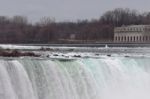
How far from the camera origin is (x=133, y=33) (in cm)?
11019

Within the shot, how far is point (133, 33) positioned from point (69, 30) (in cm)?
1433

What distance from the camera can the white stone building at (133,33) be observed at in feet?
360

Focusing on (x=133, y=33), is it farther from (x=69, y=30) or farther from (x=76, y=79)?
(x=76, y=79)

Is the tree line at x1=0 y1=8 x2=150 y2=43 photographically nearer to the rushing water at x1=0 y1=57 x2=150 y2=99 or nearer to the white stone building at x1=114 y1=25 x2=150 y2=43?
the white stone building at x1=114 y1=25 x2=150 y2=43

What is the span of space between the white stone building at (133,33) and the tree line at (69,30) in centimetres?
214

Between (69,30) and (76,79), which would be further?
(69,30)

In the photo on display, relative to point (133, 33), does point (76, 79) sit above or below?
above

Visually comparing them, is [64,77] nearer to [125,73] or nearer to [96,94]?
[96,94]

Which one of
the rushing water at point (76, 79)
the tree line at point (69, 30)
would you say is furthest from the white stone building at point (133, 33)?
the rushing water at point (76, 79)

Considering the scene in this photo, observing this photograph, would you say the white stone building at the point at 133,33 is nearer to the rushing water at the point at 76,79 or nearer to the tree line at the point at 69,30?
the tree line at the point at 69,30

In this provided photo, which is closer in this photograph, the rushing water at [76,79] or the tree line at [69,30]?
the rushing water at [76,79]

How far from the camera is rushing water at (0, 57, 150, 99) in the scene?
2066 cm

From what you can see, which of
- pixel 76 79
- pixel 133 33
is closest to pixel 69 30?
pixel 133 33

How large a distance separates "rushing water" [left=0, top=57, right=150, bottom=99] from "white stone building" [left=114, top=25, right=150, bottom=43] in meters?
78.5
